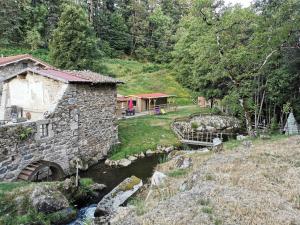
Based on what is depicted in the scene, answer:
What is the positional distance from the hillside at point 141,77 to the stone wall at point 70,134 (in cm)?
2370

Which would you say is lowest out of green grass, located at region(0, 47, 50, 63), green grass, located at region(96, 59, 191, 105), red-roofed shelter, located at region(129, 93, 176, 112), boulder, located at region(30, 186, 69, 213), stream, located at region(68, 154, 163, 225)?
stream, located at region(68, 154, 163, 225)

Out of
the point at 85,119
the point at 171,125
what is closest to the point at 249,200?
the point at 85,119

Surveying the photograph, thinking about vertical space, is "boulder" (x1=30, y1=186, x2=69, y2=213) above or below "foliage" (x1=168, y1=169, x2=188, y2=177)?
below

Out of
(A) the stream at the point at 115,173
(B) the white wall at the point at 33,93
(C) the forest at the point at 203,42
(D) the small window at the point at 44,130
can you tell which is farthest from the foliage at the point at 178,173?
(C) the forest at the point at 203,42

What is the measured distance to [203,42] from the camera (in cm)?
2398

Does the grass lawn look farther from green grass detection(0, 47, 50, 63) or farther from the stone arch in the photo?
green grass detection(0, 47, 50, 63)

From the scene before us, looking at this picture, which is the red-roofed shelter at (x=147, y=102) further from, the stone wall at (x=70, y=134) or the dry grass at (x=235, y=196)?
the dry grass at (x=235, y=196)

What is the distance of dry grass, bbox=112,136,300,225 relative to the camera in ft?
22.7

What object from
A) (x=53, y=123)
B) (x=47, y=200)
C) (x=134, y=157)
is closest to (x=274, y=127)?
(x=134, y=157)

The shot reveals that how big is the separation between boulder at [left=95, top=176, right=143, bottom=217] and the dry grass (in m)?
2.05

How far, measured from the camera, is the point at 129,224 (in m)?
7.34

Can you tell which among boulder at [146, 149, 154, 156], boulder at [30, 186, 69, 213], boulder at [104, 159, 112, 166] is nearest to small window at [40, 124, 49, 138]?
boulder at [30, 186, 69, 213]

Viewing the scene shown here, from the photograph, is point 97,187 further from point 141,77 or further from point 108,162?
point 141,77

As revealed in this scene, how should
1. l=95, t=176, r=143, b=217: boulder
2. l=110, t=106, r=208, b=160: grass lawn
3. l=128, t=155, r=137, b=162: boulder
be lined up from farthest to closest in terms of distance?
l=110, t=106, r=208, b=160: grass lawn, l=128, t=155, r=137, b=162: boulder, l=95, t=176, r=143, b=217: boulder
